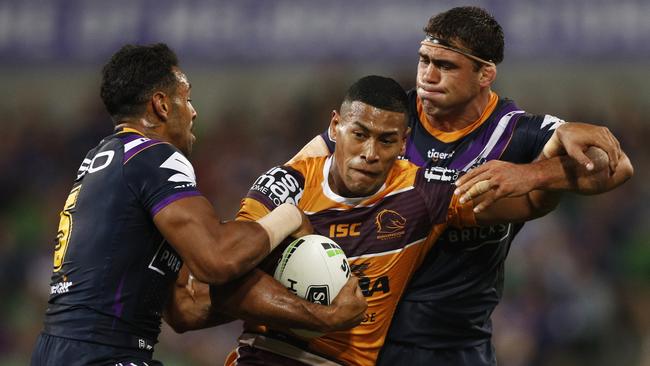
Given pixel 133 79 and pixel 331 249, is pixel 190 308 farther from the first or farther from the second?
pixel 133 79

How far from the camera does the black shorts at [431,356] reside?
5.39 metres

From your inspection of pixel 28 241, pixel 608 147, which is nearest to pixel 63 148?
pixel 28 241

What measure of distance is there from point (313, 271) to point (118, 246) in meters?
0.89

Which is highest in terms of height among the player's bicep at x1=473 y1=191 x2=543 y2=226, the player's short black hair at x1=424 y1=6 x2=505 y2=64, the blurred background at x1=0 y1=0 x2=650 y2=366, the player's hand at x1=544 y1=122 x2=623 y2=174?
the player's short black hair at x1=424 y1=6 x2=505 y2=64

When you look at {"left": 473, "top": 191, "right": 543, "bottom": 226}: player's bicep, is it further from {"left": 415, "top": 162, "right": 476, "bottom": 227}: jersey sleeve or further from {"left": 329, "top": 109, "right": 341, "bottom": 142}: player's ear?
{"left": 329, "top": 109, "right": 341, "bottom": 142}: player's ear

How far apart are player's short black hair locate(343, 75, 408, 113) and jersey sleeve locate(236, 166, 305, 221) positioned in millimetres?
483

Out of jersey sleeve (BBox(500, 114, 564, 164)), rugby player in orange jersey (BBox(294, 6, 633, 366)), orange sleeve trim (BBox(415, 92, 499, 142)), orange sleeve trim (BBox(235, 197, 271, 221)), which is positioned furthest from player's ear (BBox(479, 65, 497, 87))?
orange sleeve trim (BBox(235, 197, 271, 221))

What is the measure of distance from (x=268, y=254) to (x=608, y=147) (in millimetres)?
1715

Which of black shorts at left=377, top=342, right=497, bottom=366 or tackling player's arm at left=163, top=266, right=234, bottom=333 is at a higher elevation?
tackling player's arm at left=163, top=266, right=234, bottom=333

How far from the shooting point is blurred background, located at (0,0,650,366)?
9664mm

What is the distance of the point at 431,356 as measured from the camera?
5465 millimetres

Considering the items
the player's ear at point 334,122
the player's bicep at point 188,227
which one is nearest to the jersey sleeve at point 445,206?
the player's ear at point 334,122

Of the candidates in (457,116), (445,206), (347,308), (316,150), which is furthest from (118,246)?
(457,116)

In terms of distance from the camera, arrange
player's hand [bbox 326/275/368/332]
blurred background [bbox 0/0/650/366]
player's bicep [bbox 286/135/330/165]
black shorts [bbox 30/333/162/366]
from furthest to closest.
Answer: blurred background [bbox 0/0/650/366], player's bicep [bbox 286/135/330/165], player's hand [bbox 326/275/368/332], black shorts [bbox 30/333/162/366]
